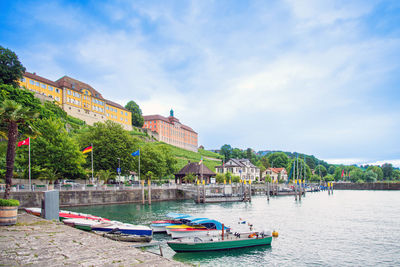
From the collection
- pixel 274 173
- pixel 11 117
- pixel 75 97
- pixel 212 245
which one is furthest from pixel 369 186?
pixel 11 117

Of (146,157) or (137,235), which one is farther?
(146,157)

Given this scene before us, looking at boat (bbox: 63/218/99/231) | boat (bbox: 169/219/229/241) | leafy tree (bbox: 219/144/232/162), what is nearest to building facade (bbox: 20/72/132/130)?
leafy tree (bbox: 219/144/232/162)

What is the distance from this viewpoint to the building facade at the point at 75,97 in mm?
105000

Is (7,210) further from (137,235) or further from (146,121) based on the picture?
(146,121)

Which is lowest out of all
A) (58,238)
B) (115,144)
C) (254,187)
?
(254,187)

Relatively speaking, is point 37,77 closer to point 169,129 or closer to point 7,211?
point 169,129

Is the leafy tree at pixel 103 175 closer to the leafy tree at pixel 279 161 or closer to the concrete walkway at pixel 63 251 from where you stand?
the concrete walkway at pixel 63 251

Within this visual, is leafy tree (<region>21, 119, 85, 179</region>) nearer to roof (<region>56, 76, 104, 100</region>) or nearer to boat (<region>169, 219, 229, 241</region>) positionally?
boat (<region>169, 219, 229, 241</region>)

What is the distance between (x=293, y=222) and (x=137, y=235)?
2290 cm

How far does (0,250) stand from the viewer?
12344mm

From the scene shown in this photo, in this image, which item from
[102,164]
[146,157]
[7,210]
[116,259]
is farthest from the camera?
[146,157]

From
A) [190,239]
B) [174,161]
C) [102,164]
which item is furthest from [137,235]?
[174,161]

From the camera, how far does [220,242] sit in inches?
966

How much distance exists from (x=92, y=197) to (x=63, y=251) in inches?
1886
